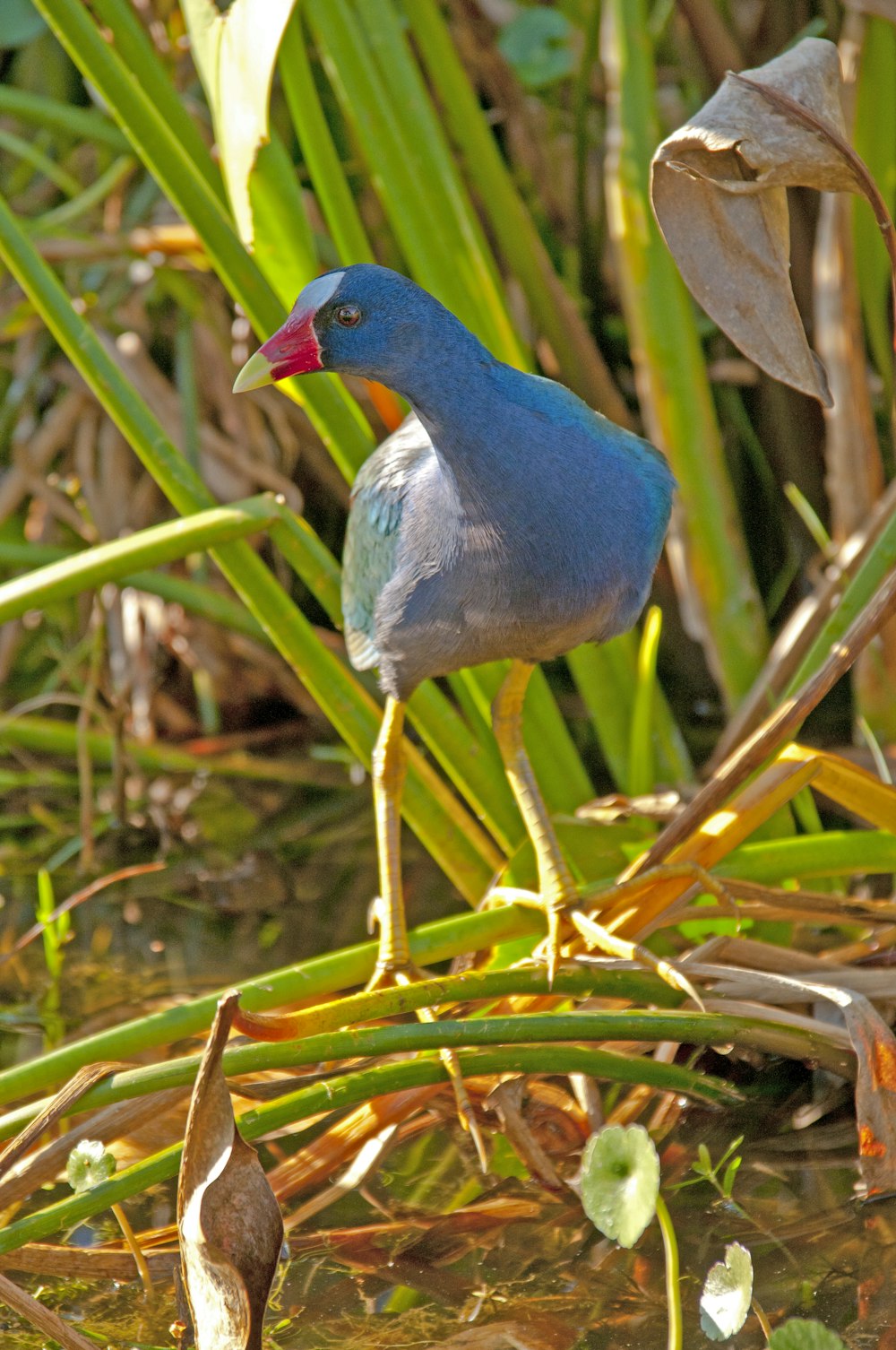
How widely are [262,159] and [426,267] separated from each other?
0.74ft

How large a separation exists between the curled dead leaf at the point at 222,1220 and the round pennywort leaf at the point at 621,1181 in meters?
0.25

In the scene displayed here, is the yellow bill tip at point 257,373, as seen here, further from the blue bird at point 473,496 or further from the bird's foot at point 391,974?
the bird's foot at point 391,974

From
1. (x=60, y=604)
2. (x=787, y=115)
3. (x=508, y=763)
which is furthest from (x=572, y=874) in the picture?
(x=60, y=604)

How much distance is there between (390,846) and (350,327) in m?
0.60

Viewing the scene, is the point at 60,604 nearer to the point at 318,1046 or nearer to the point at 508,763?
the point at 508,763

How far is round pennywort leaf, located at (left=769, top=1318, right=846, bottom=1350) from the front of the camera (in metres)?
0.96

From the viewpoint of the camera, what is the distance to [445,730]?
1.62 meters

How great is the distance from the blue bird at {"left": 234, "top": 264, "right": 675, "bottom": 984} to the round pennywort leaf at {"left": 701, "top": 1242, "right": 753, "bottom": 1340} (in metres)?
0.35

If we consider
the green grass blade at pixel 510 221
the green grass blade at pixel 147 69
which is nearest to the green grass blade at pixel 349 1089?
the green grass blade at pixel 147 69

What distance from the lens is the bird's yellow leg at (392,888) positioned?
4.46 feet

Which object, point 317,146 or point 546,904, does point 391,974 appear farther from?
point 317,146

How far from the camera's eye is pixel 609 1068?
1.23 metres

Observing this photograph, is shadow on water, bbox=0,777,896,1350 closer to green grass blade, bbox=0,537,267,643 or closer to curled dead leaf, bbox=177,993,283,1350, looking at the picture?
curled dead leaf, bbox=177,993,283,1350

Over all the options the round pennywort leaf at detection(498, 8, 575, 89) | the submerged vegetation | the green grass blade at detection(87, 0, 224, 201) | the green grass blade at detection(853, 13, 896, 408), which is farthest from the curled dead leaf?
the round pennywort leaf at detection(498, 8, 575, 89)
